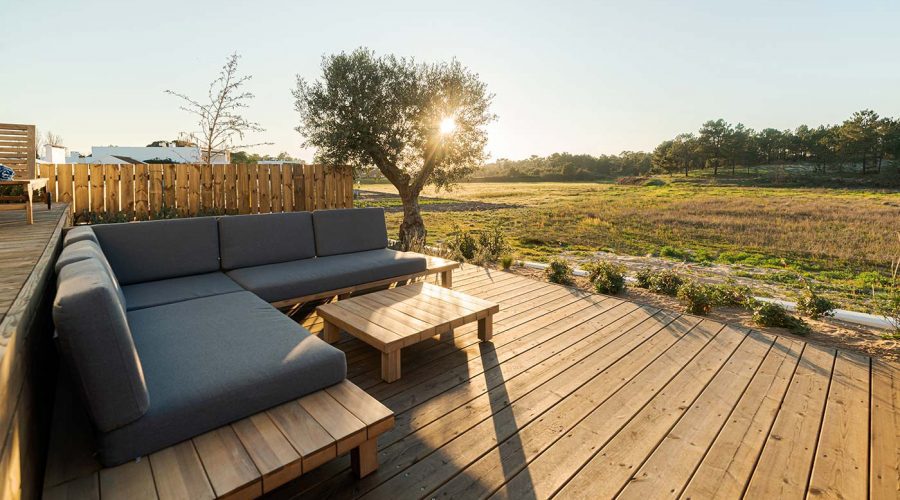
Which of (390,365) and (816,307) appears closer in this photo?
(390,365)

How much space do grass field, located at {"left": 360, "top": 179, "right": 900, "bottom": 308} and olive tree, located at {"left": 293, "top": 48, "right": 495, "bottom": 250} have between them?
1.26m

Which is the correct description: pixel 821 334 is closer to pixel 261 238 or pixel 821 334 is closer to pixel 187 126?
pixel 261 238

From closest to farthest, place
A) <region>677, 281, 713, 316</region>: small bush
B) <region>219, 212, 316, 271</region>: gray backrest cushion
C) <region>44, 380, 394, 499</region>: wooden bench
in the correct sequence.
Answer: <region>44, 380, 394, 499</region>: wooden bench → <region>219, 212, 316, 271</region>: gray backrest cushion → <region>677, 281, 713, 316</region>: small bush

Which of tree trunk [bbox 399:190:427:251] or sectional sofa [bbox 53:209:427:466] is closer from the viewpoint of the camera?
sectional sofa [bbox 53:209:427:466]

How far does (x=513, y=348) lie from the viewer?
10.8ft

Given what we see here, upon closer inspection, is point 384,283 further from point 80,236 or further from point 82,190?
point 82,190

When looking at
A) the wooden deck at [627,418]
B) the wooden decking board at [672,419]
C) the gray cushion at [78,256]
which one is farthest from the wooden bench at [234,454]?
the wooden decking board at [672,419]

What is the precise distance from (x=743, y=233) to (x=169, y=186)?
47.8 feet

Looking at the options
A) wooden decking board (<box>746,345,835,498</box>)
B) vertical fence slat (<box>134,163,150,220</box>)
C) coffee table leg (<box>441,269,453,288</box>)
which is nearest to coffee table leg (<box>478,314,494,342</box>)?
coffee table leg (<box>441,269,453,288</box>)

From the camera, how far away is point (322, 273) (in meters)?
3.81

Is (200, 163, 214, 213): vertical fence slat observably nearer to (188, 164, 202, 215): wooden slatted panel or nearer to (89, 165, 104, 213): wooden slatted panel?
(188, 164, 202, 215): wooden slatted panel

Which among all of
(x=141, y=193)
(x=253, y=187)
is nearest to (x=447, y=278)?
(x=253, y=187)

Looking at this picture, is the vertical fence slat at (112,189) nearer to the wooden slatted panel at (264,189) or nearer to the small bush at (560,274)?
the wooden slatted panel at (264,189)

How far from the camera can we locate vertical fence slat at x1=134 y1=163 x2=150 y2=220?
536 cm
